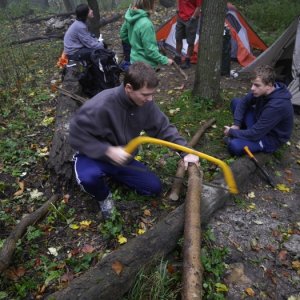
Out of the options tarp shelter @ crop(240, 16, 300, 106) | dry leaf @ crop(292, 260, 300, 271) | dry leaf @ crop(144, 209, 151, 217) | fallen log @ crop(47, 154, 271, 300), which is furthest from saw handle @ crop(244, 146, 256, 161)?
tarp shelter @ crop(240, 16, 300, 106)

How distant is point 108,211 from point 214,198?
1125 millimetres

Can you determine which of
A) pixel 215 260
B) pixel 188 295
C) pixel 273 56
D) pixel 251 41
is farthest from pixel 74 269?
pixel 251 41

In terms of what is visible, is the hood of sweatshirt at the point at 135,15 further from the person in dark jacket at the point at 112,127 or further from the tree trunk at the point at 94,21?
the tree trunk at the point at 94,21

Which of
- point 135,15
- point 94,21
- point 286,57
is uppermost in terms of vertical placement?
point 135,15

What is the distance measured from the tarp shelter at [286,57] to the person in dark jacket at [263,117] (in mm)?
2025

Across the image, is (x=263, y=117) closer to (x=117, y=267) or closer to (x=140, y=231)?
(x=140, y=231)

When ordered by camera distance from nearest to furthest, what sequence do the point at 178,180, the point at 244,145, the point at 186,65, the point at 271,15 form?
the point at 178,180 → the point at 244,145 → the point at 186,65 → the point at 271,15

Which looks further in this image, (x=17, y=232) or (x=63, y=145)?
(x=63, y=145)

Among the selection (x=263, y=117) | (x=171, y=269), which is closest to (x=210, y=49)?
(x=263, y=117)

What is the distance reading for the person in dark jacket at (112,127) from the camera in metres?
2.83

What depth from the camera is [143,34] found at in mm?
4758

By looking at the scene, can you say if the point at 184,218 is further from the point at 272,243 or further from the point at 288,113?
the point at 288,113

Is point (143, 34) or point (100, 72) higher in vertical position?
point (143, 34)

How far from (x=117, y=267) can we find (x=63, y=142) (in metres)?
1.93
